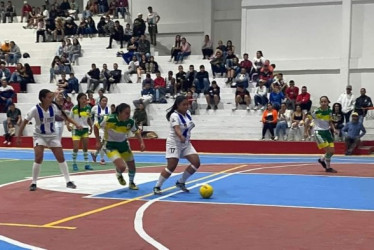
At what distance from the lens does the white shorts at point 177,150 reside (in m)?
11.9

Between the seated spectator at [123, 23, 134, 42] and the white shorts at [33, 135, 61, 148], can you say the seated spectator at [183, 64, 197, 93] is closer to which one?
the seated spectator at [123, 23, 134, 42]

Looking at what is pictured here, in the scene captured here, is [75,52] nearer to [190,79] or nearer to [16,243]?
[190,79]

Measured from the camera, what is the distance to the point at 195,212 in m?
9.88

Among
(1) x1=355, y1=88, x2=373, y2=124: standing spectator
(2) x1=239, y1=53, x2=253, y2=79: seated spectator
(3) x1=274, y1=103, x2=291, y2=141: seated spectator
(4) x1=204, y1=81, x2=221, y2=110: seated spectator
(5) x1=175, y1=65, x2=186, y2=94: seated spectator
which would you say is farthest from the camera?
(2) x1=239, y1=53, x2=253, y2=79: seated spectator

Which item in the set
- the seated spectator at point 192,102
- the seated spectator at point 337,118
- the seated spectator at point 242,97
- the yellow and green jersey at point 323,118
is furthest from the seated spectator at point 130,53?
the yellow and green jersey at point 323,118

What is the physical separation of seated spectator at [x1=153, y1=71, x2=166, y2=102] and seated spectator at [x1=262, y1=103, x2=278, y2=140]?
5.97 metres

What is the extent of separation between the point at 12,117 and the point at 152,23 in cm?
1097

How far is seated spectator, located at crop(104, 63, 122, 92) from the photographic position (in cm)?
3162

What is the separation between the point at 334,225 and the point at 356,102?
19.4m

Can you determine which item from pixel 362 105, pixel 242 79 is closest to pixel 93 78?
pixel 242 79

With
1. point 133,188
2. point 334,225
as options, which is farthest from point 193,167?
point 334,225

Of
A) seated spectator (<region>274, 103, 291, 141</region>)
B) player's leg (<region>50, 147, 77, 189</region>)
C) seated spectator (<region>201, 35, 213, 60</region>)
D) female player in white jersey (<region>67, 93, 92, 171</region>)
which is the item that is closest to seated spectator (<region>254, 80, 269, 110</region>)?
seated spectator (<region>274, 103, 291, 141</region>)

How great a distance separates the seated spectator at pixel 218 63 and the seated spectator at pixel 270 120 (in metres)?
5.58

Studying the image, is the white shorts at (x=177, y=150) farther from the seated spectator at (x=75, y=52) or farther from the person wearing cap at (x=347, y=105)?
the seated spectator at (x=75, y=52)
